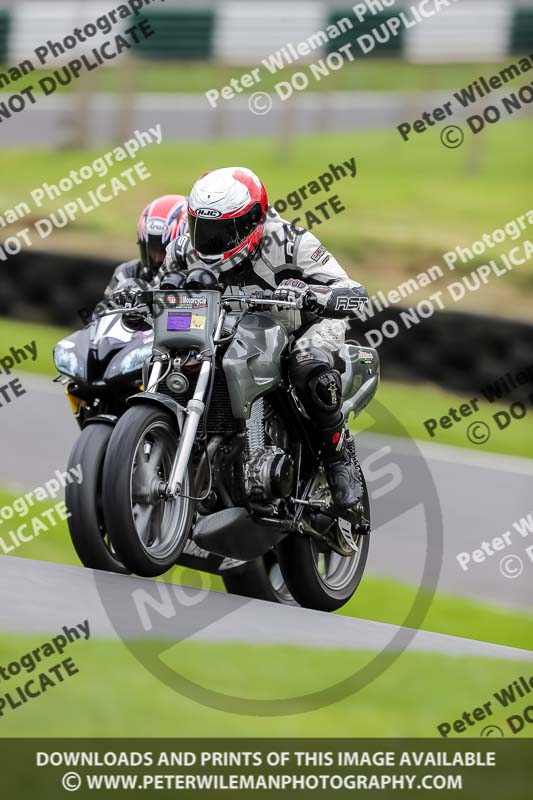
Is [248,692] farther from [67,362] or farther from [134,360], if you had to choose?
[67,362]

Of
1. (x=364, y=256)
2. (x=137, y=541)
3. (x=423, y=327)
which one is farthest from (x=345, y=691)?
(x=364, y=256)

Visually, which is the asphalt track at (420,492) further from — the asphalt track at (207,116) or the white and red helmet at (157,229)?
the asphalt track at (207,116)

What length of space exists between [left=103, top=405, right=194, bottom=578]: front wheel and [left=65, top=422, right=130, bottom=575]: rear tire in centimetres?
33

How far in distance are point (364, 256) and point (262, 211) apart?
11043 millimetres

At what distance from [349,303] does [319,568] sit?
1.59 meters

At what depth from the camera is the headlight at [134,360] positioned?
654cm

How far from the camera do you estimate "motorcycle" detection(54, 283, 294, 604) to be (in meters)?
5.98

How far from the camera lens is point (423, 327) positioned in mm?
12734

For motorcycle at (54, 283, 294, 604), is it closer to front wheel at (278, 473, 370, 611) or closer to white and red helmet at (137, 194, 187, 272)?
front wheel at (278, 473, 370, 611)

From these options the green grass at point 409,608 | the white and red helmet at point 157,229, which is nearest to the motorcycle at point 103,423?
the white and red helmet at point 157,229

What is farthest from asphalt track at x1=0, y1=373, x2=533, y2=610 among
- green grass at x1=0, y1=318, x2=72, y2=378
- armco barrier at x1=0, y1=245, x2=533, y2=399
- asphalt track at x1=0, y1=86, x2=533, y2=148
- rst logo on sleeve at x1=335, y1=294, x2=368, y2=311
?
asphalt track at x1=0, y1=86, x2=533, y2=148

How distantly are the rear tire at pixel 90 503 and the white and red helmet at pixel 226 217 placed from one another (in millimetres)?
985

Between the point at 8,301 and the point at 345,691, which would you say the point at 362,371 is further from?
the point at 8,301

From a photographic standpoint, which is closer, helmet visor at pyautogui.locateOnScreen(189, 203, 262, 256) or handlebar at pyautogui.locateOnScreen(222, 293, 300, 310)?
handlebar at pyautogui.locateOnScreen(222, 293, 300, 310)
